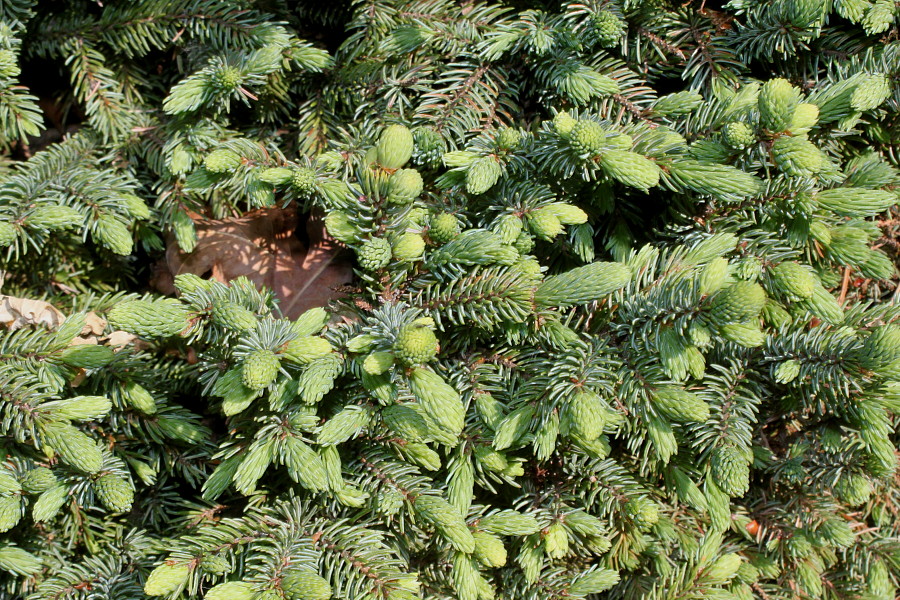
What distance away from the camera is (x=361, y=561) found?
1474 mm

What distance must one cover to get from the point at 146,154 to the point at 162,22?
1.23ft

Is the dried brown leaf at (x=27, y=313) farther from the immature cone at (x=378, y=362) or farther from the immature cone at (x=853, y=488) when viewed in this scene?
the immature cone at (x=853, y=488)

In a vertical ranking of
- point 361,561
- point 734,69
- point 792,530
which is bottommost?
point 792,530

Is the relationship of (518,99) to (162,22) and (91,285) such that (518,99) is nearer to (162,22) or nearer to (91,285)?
(162,22)

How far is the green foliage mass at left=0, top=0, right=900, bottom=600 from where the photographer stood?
1462 millimetres

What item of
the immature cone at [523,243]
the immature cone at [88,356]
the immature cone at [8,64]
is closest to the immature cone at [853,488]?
the immature cone at [523,243]

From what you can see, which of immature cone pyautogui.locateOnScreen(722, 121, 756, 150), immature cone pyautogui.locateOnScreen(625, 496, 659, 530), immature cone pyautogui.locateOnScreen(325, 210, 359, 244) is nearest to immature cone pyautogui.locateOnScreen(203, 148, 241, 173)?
immature cone pyautogui.locateOnScreen(325, 210, 359, 244)

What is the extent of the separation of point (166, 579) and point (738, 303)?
1279 mm

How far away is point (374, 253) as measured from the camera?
151 centimetres

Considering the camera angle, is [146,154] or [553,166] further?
[146,154]

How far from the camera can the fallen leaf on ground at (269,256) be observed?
2.00 metres

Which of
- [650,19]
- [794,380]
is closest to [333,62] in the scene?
[650,19]

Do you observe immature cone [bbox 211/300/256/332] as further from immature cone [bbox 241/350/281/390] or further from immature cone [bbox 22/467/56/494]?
immature cone [bbox 22/467/56/494]

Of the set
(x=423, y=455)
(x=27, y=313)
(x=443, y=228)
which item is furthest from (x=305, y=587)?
(x=27, y=313)
